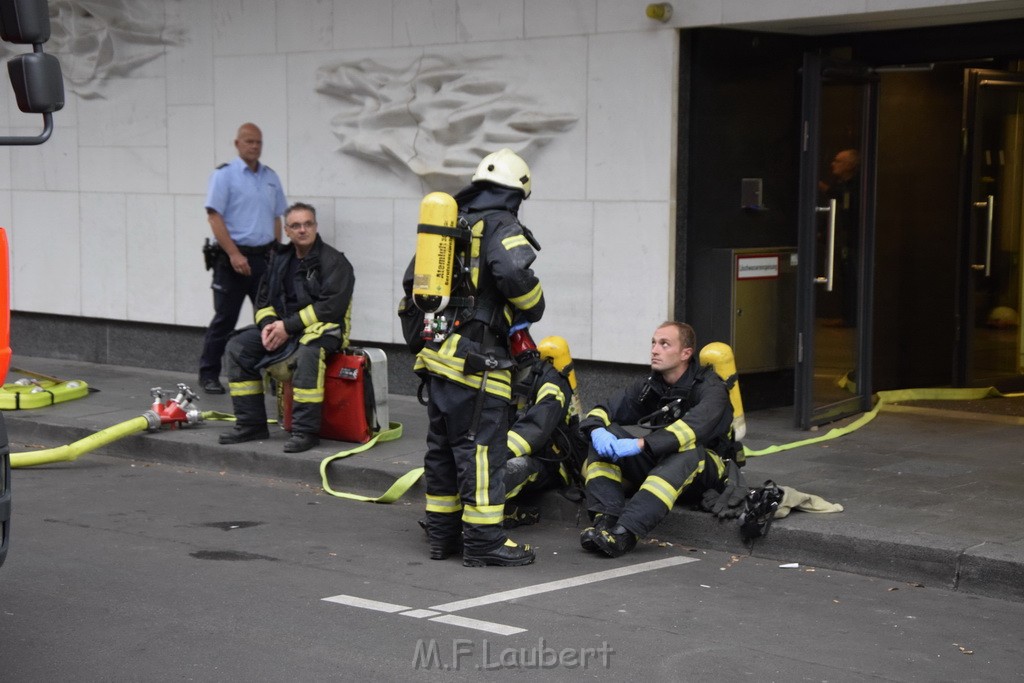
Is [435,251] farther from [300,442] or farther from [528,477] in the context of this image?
[300,442]

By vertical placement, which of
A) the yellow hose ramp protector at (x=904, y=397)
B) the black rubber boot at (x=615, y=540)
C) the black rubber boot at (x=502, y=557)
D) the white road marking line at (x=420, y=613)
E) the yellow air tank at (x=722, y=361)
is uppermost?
the yellow air tank at (x=722, y=361)

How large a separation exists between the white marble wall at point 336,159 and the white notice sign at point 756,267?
59 cm

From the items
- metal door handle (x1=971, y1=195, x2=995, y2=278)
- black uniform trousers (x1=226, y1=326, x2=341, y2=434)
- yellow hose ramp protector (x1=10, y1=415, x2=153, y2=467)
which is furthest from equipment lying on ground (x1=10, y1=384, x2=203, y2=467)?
metal door handle (x1=971, y1=195, x2=995, y2=278)

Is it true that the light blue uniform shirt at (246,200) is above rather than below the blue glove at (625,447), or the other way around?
above

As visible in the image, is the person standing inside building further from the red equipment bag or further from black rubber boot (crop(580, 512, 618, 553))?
black rubber boot (crop(580, 512, 618, 553))

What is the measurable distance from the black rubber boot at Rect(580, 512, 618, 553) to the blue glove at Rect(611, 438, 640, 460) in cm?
32

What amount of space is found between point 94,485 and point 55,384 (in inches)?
107

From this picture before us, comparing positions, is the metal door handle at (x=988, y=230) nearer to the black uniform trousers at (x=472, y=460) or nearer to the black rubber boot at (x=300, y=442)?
the black rubber boot at (x=300, y=442)

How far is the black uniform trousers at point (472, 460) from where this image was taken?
693cm

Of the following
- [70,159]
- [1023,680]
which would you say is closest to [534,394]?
[1023,680]

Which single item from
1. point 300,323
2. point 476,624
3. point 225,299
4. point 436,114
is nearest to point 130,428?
point 300,323

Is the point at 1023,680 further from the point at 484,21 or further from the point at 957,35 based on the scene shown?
the point at 484,21

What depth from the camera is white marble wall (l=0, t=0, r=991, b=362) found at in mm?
9984

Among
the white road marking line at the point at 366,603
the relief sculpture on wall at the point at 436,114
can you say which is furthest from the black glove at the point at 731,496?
the relief sculpture on wall at the point at 436,114
